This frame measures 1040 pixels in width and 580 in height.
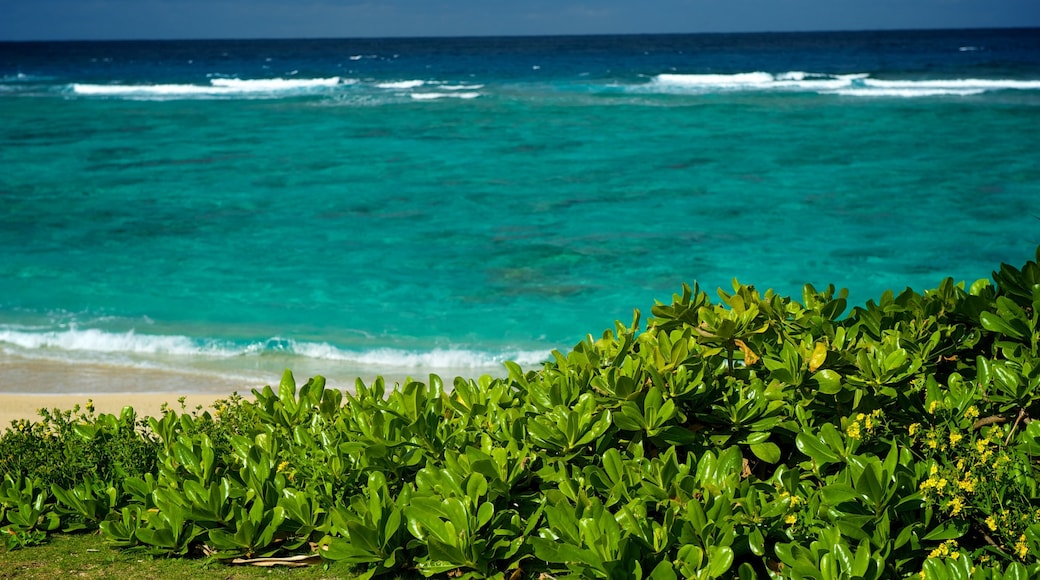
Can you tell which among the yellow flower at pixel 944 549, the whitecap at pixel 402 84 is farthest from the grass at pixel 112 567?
the whitecap at pixel 402 84

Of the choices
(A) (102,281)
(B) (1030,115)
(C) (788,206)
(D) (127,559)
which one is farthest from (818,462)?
(B) (1030,115)

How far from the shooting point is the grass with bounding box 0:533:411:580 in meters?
3.54

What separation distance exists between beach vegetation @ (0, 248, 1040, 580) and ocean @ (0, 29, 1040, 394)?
4883 millimetres

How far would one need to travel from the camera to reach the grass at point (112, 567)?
11.6 ft

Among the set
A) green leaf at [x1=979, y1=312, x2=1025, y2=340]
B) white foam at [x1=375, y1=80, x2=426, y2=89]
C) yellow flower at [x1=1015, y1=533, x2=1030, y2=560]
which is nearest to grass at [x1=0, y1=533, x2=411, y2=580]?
yellow flower at [x1=1015, y1=533, x2=1030, y2=560]

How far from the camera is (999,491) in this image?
2758mm

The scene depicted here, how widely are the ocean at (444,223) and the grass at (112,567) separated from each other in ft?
15.2

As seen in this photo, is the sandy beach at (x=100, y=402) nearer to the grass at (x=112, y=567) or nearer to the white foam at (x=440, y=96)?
the grass at (x=112, y=567)

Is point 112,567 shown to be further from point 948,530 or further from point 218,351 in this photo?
point 218,351

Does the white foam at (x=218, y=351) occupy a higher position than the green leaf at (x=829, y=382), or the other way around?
the green leaf at (x=829, y=382)

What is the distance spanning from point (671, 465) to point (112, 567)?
227 cm

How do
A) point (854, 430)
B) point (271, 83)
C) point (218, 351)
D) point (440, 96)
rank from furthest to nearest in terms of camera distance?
point (271, 83), point (440, 96), point (218, 351), point (854, 430)

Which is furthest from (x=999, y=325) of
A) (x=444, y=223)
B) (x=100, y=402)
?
(x=444, y=223)

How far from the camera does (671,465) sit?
3.02 m
